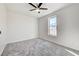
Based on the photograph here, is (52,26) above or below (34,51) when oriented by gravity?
above

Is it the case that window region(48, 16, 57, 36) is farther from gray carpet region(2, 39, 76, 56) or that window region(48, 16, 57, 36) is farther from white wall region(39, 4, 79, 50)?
gray carpet region(2, 39, 76, 56)

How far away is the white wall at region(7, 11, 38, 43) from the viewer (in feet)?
17.5

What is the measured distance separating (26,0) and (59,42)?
4162mm

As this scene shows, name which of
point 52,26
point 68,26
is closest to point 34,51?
point 68,26

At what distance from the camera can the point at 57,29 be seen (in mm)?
4660

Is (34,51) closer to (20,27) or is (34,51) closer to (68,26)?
(68,26)

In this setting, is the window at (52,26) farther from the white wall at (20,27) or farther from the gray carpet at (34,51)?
the white wall at (20,27)

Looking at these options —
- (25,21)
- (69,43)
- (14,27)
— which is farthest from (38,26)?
(69,43)

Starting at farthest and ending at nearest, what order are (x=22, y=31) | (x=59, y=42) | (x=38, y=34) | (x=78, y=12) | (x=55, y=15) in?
(x=38, y=34)
(x=22, y=31)
(x=55, y=15)
(x=59, y=42)
(x=78, y=12)

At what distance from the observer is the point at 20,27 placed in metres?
6.00

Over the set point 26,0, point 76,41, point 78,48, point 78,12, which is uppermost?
point 78,12

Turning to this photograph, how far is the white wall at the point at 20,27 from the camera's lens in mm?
5321

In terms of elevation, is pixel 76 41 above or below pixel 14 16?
below

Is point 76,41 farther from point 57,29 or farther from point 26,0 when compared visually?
point 26,0
